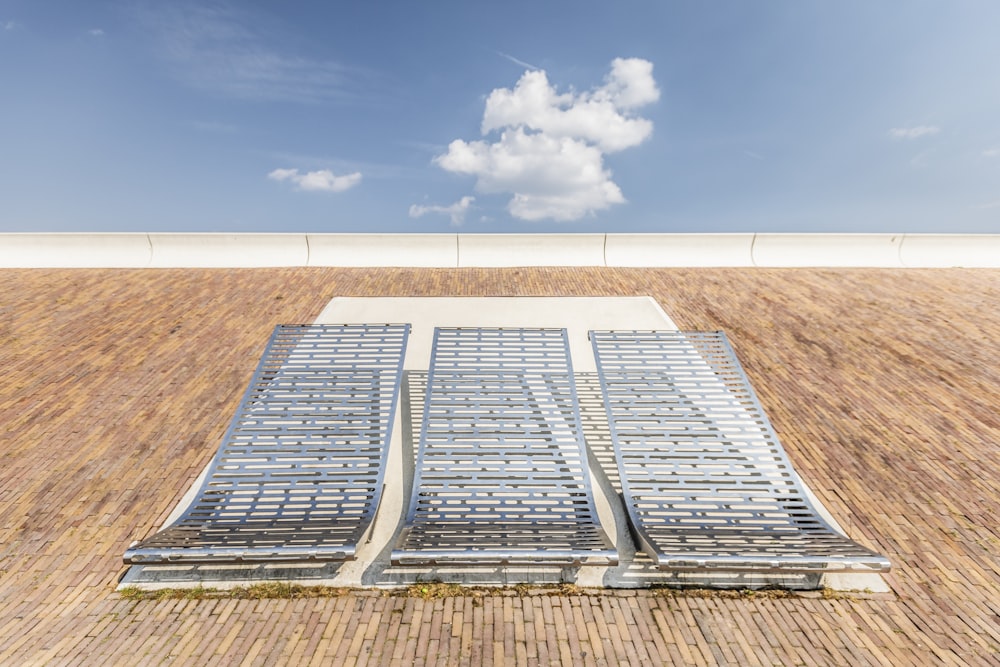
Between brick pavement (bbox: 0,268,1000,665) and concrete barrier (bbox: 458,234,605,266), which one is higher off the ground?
concrete barrier (bbox: 458,234,605,266)

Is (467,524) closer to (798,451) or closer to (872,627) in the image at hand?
(872,627)

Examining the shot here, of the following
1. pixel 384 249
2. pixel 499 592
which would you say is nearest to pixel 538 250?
pixel 384 249

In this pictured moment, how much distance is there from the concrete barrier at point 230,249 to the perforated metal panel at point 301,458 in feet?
25.4

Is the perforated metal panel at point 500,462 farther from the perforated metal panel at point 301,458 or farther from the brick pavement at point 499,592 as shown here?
the perforated metal panel at point 301,458

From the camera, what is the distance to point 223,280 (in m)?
10.9

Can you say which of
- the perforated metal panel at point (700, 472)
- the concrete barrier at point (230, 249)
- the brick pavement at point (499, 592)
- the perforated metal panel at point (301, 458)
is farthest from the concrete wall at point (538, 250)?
the perforated metal panel at point (700, 472)

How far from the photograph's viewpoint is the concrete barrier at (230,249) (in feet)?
40.3

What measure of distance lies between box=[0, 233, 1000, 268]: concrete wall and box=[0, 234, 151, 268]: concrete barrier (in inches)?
1.1

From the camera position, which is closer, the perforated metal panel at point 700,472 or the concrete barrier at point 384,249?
the perforated metal panel at point 700,472

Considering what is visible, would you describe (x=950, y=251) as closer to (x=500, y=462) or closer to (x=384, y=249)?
(x=500, y=462)

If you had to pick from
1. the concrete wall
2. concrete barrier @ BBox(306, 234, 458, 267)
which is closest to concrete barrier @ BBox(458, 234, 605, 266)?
the concrete wall

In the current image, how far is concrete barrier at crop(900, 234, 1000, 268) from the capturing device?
41.5ft

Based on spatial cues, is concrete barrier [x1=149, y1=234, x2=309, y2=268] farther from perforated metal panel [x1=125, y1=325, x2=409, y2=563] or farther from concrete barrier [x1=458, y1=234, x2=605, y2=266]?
perforated metal panel [x1=125, y1=325, x2=409, y2=563]

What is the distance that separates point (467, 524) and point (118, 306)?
32.0 feet
